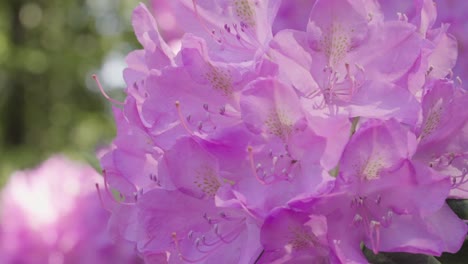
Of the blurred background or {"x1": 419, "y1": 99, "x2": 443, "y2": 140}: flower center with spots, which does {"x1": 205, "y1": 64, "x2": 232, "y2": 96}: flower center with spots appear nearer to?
{"x1": 419, "y1": 99, "x2": 443, "y2": 140}: flower center with spots

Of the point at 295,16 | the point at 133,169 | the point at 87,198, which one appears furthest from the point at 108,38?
the point at 133,169

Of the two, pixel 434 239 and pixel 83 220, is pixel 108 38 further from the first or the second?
pixel 434 239

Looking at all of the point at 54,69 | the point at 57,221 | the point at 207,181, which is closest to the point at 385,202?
the point at 207,181

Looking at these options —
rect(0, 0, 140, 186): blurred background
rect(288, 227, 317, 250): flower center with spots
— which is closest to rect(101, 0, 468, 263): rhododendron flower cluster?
rect(288, 227, 317, 250): flower center with spots

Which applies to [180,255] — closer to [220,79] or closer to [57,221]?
[220,79]

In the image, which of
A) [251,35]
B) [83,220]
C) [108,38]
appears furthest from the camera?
[108,38]
